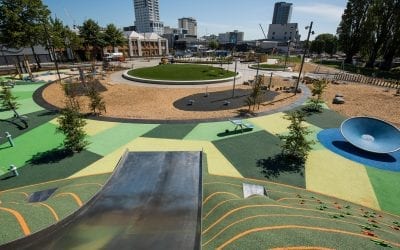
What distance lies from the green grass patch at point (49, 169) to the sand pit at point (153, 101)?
25.9 ft

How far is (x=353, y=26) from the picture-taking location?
229 feet

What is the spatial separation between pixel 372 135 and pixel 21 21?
56.4 metres

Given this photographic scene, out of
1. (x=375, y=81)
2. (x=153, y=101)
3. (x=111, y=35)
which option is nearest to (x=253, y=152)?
(x=153, y=101)

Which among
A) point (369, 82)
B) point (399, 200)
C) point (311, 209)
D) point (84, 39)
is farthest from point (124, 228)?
point (84, 39)

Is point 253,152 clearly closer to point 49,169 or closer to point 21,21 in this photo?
point 49,169

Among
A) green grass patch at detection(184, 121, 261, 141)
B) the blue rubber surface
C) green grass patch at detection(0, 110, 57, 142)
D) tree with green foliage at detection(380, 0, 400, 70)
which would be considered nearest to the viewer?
the blue rubber surface

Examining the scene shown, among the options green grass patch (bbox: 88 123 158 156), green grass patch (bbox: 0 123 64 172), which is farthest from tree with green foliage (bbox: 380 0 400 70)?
green grass patch (bbox: 0 123 64 172)

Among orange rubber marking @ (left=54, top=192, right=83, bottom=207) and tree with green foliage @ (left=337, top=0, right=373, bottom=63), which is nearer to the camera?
orange rubber marking @ (left=54, top=192, right=83, bottom=207)

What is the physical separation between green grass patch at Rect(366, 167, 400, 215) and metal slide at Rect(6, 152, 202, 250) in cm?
985

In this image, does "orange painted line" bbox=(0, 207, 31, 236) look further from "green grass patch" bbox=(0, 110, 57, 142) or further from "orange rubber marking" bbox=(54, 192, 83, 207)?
"green grass patch" bbox=(0, 110, 57, 142)

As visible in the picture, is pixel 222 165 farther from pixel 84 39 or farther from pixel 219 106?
pixel 84 39

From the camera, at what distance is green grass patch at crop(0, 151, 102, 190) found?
12.4 meters

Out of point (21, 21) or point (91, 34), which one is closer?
point (21, 21)

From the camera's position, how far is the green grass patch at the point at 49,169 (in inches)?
490
